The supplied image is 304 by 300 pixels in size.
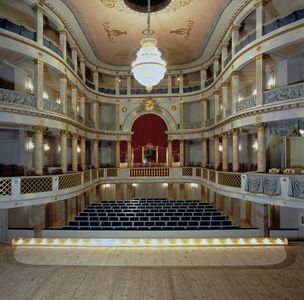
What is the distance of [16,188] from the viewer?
10.1 m

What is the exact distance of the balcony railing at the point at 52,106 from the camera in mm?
12336

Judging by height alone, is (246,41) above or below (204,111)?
above

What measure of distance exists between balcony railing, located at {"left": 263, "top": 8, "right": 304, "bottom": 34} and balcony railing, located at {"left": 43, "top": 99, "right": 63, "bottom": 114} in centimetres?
1091

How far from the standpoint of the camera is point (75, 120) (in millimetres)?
15672

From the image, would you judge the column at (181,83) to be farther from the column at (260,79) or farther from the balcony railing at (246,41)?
the column at (260,79)

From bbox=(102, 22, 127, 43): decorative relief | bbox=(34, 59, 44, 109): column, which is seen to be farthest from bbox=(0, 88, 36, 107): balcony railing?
bbox=(102, 22, 127, 43): decorative relief

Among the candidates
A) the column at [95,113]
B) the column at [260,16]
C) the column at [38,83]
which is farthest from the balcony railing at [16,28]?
the column at [260,16]

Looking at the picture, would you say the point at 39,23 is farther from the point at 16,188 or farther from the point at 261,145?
the point at 261,145

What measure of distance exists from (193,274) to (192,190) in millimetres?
14433

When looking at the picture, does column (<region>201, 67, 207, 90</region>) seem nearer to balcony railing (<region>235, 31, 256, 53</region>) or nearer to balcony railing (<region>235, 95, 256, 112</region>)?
balcony railing (<region>235, 31, 256, 53</region>)

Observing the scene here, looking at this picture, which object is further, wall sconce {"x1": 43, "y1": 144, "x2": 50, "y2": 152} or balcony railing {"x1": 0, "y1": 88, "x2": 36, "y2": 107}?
wall sconce {"x1": 43, "y1": 144, "x2": 50, "y2": 152}

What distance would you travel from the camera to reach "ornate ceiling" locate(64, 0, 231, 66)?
1303 centimetres

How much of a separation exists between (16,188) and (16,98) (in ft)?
12.9

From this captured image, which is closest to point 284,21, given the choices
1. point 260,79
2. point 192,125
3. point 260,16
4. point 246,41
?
point 260,16
